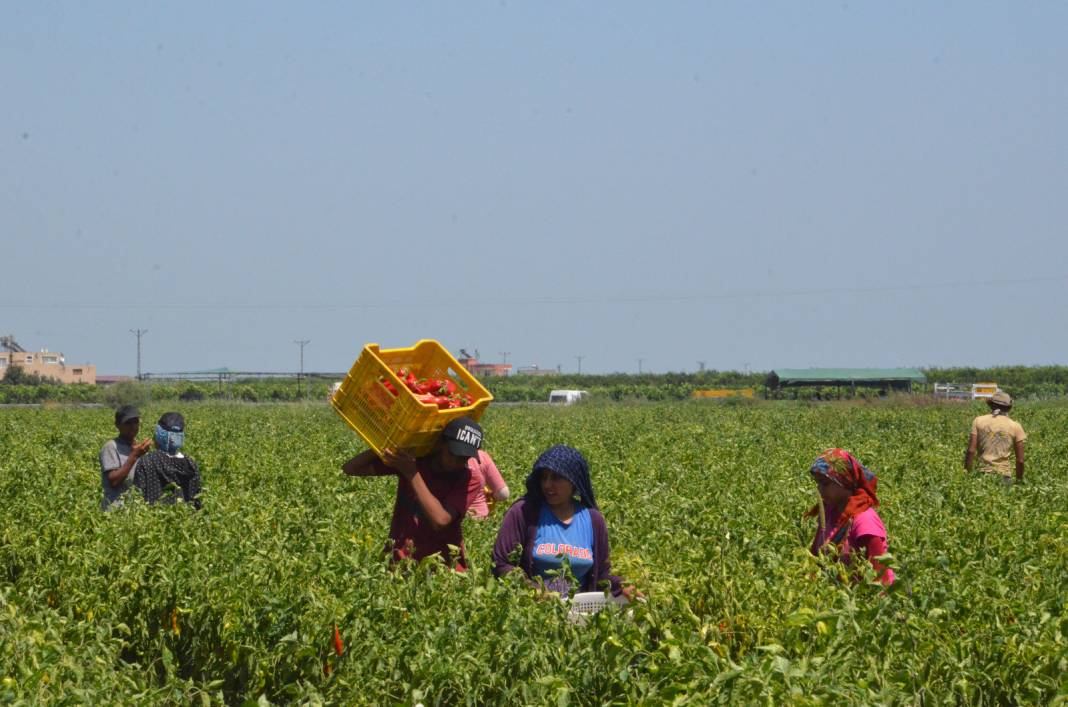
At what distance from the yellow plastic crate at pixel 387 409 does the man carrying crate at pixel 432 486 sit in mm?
72

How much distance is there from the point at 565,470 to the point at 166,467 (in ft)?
14.0

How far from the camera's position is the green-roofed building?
2867 inches

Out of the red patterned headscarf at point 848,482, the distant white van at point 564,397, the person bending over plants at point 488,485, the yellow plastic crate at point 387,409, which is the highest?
the yellow plastic crate at point 387,409

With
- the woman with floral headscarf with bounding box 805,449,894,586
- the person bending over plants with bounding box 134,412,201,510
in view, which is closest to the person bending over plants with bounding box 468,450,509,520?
the person bending over plants with bounding box 134,412,201,510

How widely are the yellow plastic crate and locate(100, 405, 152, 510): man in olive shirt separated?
8.47 ft

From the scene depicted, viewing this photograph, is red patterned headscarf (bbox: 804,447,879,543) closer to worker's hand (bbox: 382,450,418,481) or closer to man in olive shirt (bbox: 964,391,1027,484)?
worker's hand (bbox: 382,450,418,481)

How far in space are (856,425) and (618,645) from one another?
28.8m

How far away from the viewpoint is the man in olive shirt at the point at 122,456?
950 centimetres

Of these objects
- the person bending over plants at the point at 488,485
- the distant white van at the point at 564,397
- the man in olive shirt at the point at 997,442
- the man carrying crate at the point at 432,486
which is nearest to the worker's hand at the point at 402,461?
the man carrying crate at the point at 432,486

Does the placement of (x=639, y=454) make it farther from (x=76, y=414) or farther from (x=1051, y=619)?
(x=76, y=414)

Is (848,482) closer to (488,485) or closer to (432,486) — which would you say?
(432,486)

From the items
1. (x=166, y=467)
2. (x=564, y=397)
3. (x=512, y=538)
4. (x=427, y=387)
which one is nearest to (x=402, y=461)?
(x=427, y=387)

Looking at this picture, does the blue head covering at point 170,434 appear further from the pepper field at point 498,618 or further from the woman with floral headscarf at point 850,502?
the woman with floral headscarf at point 850,502

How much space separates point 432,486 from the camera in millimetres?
6977
